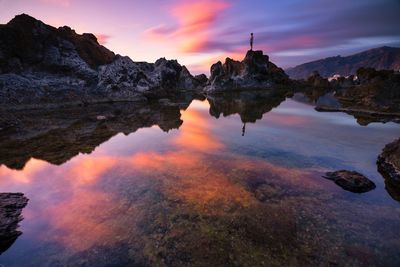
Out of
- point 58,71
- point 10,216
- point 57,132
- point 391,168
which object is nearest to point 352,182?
point 391,168

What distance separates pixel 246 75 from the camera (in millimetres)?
117062

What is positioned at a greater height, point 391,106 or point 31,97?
point 31,97

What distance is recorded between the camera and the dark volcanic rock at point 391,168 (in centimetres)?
1247

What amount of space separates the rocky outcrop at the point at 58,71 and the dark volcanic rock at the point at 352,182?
143 feet

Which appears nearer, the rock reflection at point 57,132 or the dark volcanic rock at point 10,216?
the dark volcanic rock at point 10,216

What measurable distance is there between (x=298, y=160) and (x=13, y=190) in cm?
1765

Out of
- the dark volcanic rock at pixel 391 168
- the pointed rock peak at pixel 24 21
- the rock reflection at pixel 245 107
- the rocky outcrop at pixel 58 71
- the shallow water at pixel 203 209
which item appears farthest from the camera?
the pointed rock peak at pixel 24 21

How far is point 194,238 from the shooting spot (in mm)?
8719

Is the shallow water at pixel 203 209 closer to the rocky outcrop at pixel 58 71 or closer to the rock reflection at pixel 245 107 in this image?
the rock reflection at pixel 245 107

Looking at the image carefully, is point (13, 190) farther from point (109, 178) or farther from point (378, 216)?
point (378, 216)

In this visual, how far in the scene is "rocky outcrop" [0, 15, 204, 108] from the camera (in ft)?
131

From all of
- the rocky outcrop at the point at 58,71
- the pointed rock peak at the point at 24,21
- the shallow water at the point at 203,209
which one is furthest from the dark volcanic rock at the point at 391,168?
the pointed rock peak at the point at 24,21

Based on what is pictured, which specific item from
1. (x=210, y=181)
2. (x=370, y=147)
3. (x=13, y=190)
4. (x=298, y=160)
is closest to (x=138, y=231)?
(x=210, y=181)

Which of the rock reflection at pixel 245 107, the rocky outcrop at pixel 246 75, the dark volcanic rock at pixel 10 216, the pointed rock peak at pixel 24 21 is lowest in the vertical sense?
the rock reflection at pixel 245 107
